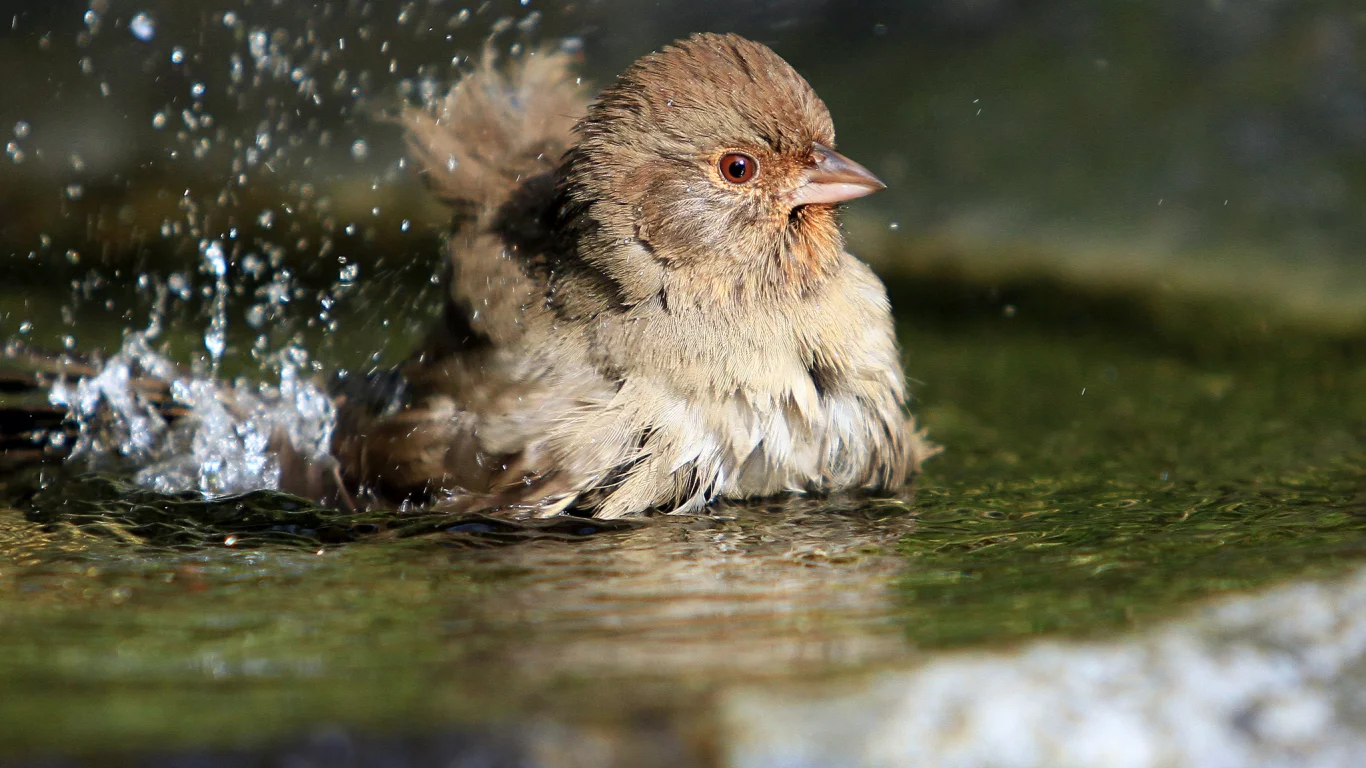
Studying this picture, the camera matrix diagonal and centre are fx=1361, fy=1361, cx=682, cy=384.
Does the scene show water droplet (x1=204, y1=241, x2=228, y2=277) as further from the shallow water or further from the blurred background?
the shallow water

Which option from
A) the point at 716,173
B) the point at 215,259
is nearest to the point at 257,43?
the point at 215,259

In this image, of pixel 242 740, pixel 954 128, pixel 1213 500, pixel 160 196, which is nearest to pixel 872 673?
pixel 242 740

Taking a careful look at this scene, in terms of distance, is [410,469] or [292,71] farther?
[292,71]

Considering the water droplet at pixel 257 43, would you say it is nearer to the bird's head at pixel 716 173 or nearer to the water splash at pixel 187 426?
the water splash at pixel 187 426

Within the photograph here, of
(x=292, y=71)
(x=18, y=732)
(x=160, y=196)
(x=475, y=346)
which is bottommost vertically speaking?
(x=18, y=732)

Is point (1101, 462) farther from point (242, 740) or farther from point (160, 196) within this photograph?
point (160, 196)

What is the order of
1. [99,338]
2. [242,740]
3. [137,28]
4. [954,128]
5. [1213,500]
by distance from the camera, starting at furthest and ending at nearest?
1. [137,28]
2. [954,128]
3. [99,338]
4. [1213,500]
5. [242,740]
